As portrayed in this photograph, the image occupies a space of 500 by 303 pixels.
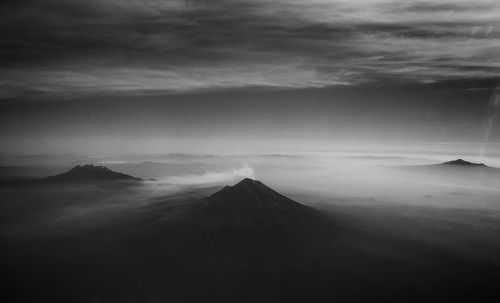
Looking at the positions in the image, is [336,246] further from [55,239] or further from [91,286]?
[55,239]

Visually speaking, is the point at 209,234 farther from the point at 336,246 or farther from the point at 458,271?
the point at 458,271

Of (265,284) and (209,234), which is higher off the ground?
(209,234)

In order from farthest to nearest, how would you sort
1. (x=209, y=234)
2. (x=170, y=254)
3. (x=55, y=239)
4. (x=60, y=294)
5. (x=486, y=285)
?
1. (x=55, y=239)
2. (x=209, y=234)
3. (x=170, y=254)
4. (x=486, y=285)
5. (x=60, y=294)

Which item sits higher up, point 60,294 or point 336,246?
point 336,246

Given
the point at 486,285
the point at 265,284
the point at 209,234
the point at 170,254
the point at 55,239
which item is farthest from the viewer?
the point at 55,239

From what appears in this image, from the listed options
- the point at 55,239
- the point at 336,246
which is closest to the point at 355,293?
the point at 336,246

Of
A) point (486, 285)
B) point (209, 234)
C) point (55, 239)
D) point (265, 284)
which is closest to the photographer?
point (265, 284)

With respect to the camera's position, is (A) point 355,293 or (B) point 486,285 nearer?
(A) point 355,293

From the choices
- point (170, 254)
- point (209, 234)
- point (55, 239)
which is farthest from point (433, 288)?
point (55, 239)

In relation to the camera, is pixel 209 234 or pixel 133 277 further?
pixel 209 234
